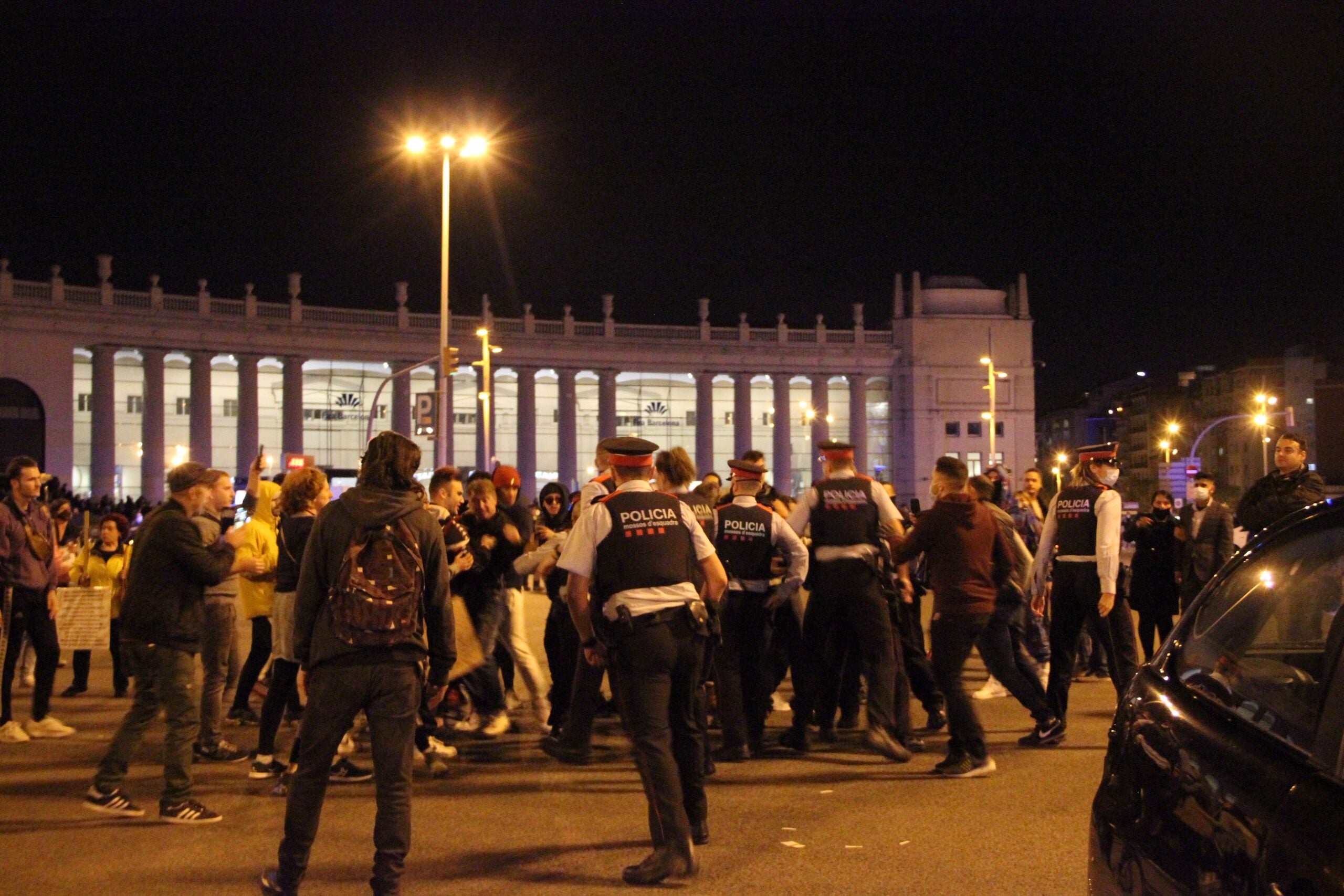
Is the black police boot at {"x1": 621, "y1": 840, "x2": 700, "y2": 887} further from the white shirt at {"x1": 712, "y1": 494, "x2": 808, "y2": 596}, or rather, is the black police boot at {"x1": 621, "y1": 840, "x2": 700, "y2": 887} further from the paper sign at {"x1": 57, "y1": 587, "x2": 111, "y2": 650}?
the paper sign at {"x1": 57, "y1": 587, "x2": 111, "y2": 650}

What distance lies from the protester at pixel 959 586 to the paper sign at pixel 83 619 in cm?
727

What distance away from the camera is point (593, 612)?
5.67m

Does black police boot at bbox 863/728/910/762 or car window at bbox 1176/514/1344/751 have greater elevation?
car window at bbox 1176/514/1344/751

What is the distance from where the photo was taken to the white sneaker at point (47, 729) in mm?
9109

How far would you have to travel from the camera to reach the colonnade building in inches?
2499

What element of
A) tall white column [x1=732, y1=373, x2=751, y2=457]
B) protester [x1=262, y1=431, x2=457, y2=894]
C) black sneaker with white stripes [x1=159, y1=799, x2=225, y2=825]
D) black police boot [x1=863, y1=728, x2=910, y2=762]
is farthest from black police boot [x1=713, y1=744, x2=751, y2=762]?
tall white column [x1=732, y1=373, x2=751, y2=457]

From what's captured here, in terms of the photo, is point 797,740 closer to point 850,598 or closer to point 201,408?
point 850,598

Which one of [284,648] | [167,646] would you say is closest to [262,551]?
[284,648]

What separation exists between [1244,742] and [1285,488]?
7170mm

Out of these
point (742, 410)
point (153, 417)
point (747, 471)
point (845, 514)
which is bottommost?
point (845, 514)

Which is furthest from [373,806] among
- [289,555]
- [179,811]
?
[289,555]

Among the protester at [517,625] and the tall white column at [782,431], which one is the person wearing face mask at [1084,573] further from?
the tall white column at [782,431]

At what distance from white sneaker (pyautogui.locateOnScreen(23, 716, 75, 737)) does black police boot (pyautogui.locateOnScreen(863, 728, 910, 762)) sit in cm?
601

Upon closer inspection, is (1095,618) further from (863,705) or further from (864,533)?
(863,705)
